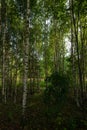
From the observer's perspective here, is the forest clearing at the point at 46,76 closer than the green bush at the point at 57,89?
Yes

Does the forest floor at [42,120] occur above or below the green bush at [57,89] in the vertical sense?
below

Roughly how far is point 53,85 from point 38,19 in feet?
43.6

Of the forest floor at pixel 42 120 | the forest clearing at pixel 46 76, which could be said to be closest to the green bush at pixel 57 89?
the forest clearing at pixel 46 76

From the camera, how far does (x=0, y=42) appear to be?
67.6 feet

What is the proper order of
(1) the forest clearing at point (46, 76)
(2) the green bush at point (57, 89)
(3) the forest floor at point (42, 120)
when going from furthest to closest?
A: (2) the green bush at point (57, 89), (1) the forest clearing at point (46, 76), (3) the forest floor at point (42, 120)

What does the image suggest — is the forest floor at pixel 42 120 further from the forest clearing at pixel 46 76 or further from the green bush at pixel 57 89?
the green bush at pixel 57 89

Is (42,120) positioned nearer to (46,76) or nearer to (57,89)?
(57,89)

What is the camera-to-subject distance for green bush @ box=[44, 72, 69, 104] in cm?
1157

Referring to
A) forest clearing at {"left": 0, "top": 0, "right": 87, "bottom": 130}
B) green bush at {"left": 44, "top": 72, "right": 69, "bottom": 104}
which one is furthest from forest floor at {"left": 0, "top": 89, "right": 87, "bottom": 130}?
green bush at {"left": 44, "top": 72, "right": 69, "bottom": 104}

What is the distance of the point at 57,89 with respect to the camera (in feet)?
38.1

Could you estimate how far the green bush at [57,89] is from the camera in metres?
11.6

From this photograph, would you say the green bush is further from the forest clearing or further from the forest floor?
the forest floor

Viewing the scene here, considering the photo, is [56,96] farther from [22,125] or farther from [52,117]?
[22,125]

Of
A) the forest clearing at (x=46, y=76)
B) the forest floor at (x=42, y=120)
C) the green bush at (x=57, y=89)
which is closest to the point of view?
the forest floor at (x=42, y=120)
